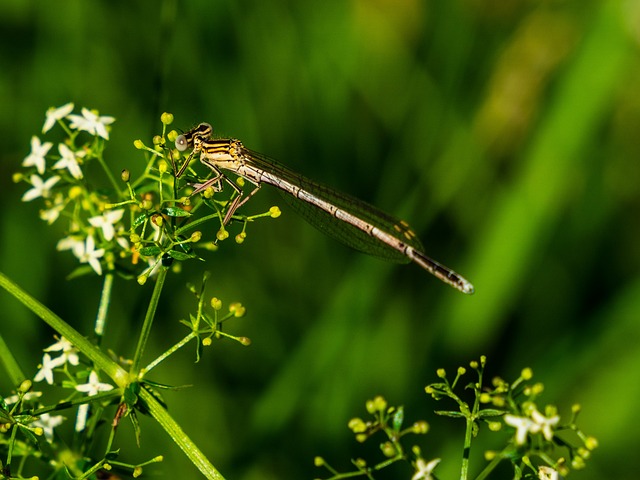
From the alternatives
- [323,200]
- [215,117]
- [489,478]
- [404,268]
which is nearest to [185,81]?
[215,117]

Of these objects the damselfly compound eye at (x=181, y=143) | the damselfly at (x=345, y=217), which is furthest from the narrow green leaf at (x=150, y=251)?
the damselfly at (x=345, y=217)

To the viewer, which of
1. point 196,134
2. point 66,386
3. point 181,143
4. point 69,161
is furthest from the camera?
point 196,134

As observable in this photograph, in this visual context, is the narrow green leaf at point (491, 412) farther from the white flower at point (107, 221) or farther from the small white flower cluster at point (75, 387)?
the white flower at point (107, 221)

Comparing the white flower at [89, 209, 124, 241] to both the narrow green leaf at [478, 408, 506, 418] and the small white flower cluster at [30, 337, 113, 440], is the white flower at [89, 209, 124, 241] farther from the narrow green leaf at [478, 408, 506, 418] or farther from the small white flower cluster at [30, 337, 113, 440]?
the narrow green leaf at [478, 408, 506, 418]

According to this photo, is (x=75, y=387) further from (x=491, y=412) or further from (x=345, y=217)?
(x=345, y=217)

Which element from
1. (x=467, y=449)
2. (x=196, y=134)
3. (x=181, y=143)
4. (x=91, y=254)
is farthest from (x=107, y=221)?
(x=467, y=449)
